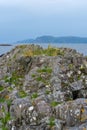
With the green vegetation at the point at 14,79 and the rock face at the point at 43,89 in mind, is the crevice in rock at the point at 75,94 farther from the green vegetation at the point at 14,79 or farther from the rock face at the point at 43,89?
the green vegetation at the point at 14,79

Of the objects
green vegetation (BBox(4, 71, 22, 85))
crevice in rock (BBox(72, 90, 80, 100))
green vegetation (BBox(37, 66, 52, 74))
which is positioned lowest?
crevice in rock (BBox(72, 90, 80, 100))

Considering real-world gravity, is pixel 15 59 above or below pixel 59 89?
above

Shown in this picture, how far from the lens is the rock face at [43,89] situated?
717 inches

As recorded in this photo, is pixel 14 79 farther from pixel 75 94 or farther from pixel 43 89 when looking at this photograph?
pixel 75 94

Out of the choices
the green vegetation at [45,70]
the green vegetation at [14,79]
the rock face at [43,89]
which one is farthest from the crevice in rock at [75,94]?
the green vegetation at [14,79]

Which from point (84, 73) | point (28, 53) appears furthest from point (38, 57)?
point (84, 73)

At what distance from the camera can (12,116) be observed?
19125 mm

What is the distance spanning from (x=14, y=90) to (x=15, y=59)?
11.7 ft

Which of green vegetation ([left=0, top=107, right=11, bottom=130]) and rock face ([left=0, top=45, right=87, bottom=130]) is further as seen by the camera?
green vegetation ([left=0, top=107, right=11, bottom=130])

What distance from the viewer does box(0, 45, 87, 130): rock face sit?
1822cm

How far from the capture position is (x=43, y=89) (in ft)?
69.0

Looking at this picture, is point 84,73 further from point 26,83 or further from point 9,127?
point 9,127

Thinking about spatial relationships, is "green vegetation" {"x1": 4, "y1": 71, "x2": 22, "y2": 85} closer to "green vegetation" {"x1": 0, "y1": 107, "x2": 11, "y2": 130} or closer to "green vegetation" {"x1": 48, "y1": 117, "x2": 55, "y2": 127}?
"green vegetation" {"x1": 0, "y1": 107, "x2": 11, "y2": 130}

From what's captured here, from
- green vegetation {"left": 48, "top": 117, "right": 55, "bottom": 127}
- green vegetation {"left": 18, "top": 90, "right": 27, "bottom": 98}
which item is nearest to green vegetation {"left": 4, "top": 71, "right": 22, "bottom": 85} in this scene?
green vegetation {"left": 18, "top": 90, "right": 27, "bottom": 98}
